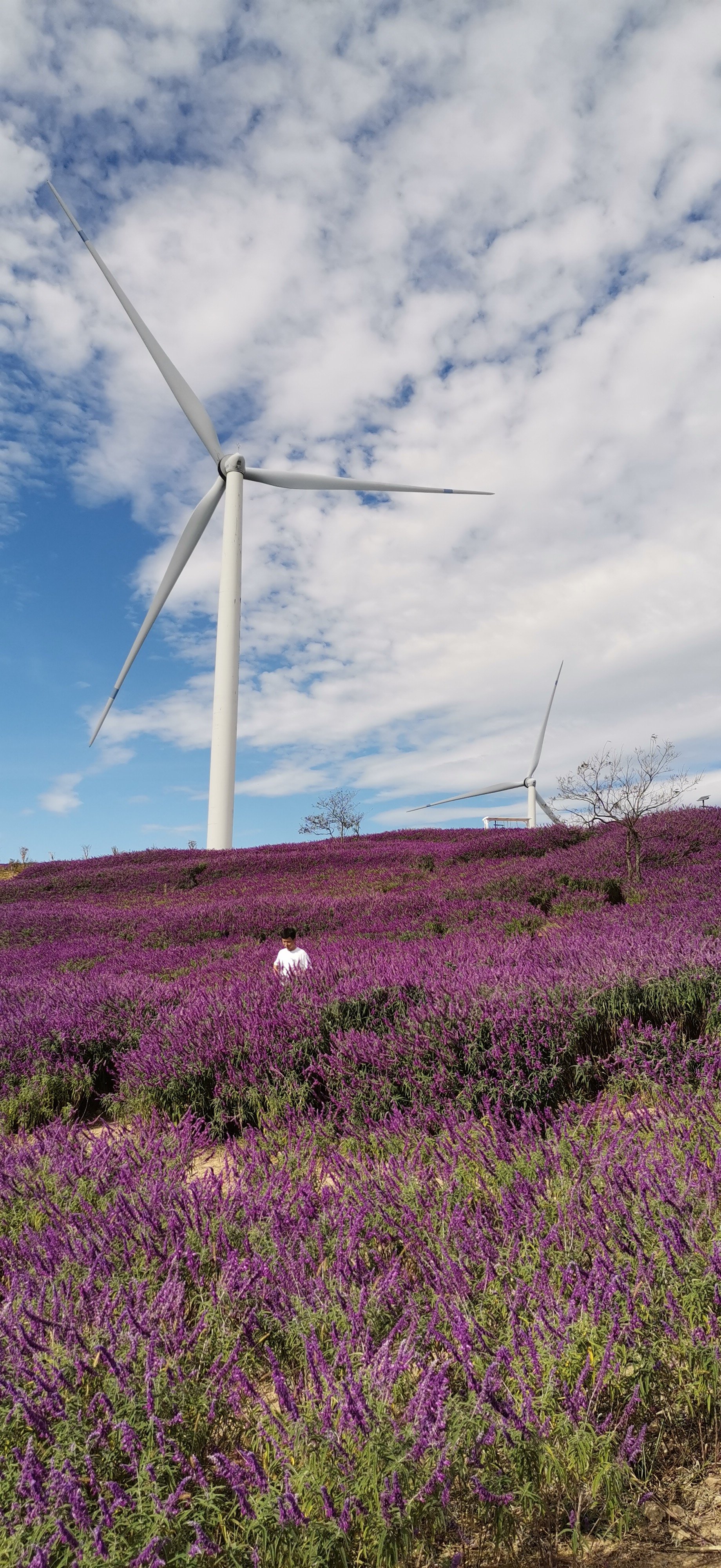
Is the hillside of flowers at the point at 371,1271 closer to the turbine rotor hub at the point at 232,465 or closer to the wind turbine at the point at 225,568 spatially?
the wind turbine at the point at 225,568

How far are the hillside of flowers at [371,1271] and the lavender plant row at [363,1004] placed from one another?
0.04 meters

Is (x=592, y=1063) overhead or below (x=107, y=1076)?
overhead

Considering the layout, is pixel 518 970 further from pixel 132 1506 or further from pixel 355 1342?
pixel 132 1506

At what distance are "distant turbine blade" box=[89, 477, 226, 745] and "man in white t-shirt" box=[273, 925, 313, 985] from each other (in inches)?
802

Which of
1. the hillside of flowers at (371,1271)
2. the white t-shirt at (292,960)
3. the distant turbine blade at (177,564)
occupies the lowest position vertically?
the hillside of flowers at (371,1271)

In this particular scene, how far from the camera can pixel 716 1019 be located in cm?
464

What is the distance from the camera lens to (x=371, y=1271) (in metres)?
2.27

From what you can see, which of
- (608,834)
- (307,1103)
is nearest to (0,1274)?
(307,1103)

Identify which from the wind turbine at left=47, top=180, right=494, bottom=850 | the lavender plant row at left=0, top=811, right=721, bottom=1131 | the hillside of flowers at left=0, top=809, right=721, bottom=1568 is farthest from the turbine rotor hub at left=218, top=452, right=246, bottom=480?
the hillside of flowers at left=0, top=809, right=721, bottom=1568

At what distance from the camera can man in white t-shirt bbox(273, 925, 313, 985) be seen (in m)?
7.03

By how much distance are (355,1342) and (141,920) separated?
13429mm

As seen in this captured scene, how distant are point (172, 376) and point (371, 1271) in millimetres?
30377

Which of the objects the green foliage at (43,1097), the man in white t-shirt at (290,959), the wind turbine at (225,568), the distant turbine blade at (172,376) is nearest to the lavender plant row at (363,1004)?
the green foliage at (43,1097)

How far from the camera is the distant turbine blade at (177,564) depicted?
84.5 feet
